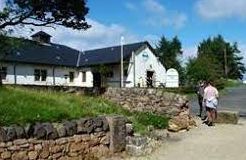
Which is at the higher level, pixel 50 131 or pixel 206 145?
pixel 50 131

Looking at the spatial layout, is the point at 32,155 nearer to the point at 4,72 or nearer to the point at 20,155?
the point at 20,155

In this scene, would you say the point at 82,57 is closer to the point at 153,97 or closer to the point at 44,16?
the point at 44,16

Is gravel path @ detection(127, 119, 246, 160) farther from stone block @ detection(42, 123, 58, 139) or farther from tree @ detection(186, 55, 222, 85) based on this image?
tree @ detection(186, 55, 222, 85)

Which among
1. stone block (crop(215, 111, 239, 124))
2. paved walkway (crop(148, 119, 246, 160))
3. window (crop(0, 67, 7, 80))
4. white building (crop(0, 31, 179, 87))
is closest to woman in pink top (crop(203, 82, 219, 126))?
stone block (crop(215, 111, 239, 124))

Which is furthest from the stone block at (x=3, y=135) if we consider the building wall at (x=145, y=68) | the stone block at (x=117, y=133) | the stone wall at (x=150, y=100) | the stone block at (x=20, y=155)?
the building wall at (x=145, y=68)

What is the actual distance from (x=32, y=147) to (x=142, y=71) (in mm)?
46868

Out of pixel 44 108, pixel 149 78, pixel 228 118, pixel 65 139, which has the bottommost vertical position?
pixel 65 139

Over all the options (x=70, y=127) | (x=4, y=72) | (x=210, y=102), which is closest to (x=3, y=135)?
(x=70, y=127)

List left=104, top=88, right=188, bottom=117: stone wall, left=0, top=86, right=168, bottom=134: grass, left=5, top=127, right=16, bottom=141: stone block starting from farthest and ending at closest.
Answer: left=104, top=88, right=188, bottom=117: stone wall, left=0, top=86, right=168, bottom=134: grass, left=5, top=127, right=16, bottom=141: stone block

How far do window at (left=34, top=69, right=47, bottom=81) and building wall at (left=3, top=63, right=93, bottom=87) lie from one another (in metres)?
0.34

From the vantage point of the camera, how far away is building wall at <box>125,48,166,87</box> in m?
56.8

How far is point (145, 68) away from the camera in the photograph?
193 ft

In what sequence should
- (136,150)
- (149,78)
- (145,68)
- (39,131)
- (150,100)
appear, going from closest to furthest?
(39,131) < (136,150) < (150,100) < (149,78) < (145,68)

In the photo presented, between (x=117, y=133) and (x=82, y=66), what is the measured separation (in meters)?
46.1
